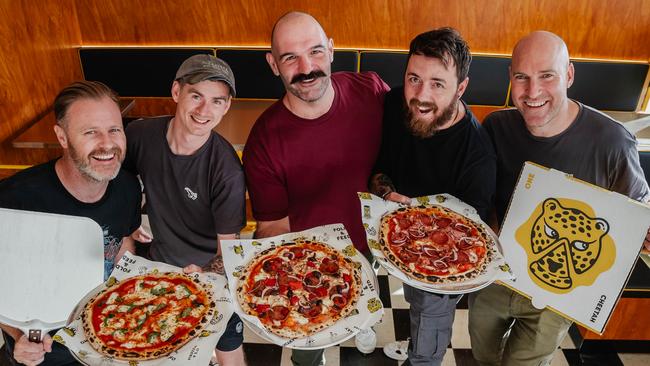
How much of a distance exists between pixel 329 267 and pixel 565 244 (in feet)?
3.24

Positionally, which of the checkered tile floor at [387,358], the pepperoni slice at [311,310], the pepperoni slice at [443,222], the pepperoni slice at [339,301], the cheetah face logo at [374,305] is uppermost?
the pepperoni slice at [443,222]

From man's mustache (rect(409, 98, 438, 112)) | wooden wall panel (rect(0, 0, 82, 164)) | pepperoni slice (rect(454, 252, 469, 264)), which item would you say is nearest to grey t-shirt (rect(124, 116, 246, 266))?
man's mustache (rect(409, 98, 438, 112))

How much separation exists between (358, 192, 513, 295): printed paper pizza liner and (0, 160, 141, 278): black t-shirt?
1.09 metres

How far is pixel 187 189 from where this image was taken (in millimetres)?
1987

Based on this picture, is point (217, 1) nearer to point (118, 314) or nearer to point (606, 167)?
point (118, 314)

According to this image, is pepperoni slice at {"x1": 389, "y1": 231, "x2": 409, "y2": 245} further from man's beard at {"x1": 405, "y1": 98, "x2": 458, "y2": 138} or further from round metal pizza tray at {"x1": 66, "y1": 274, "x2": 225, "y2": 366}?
round metal pizza tray at {"x1": 66, "y1": 274, "x2": 225, "y2": 366}

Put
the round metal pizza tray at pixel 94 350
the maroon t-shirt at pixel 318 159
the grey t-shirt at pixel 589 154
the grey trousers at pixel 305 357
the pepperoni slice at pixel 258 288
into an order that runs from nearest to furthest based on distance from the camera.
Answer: the round metal pizza tray at pixel 94 350, the pepperoni slice at pixel 258 288, the grey t-shirt at pixel 589 154, the maroon t-shirt at pixel 318 159, the grey trousers at pixel 305 357

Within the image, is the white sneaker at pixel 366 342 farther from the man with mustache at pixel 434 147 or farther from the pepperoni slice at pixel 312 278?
the pepperoni slice at pixel 312 278

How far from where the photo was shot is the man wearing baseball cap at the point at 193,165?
6.34 ft

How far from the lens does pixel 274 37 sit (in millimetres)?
2037

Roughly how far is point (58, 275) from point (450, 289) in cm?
152

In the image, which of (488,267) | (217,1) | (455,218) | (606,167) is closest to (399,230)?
(455,218)

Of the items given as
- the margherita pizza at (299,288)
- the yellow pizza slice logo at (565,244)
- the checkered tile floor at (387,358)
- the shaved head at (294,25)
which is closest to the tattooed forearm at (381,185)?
the margherita pizza at (299,288)

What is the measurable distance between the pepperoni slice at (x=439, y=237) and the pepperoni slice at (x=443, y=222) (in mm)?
33
